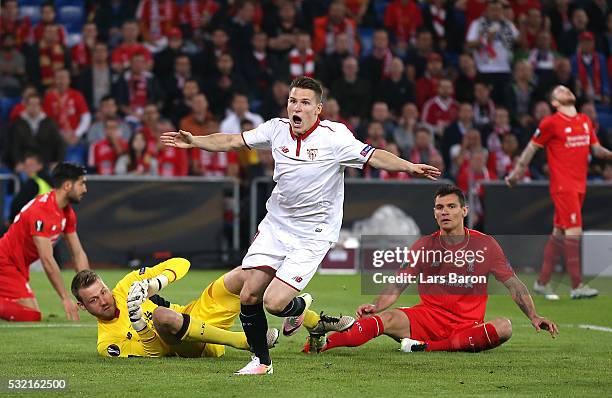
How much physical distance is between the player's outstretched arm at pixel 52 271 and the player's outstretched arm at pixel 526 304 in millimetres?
3999

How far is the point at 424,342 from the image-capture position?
9453 mm

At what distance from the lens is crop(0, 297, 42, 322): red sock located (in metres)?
12.0

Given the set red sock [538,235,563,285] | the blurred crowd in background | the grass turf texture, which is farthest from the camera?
the blurred crowd in background

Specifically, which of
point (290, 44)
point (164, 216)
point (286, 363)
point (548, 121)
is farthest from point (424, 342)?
point (290, 44)

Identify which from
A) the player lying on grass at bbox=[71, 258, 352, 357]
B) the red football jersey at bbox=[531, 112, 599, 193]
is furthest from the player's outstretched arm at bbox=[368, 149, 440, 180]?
the red football jersey at bbox=[531, 112, 599, 193]

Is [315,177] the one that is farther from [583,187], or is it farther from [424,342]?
[583,187]

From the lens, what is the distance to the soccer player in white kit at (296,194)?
8344 millimetres

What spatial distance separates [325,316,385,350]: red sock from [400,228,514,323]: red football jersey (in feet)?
1.54

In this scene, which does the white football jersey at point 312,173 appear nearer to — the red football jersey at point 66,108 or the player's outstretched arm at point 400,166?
the player's outstretched arm at point 400,166

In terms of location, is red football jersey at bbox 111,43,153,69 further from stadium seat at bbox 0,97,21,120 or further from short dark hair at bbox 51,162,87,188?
short dark hair at bbox 51,162,87,188

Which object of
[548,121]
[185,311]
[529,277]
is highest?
[548,121]

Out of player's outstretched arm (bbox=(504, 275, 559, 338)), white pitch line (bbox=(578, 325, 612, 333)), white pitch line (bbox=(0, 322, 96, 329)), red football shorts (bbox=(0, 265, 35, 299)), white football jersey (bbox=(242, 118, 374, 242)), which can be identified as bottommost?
white pitch line (bbox=(0, 322, 96, 329))

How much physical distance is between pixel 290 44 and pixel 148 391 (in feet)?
47.4

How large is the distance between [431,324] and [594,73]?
14556 mm
